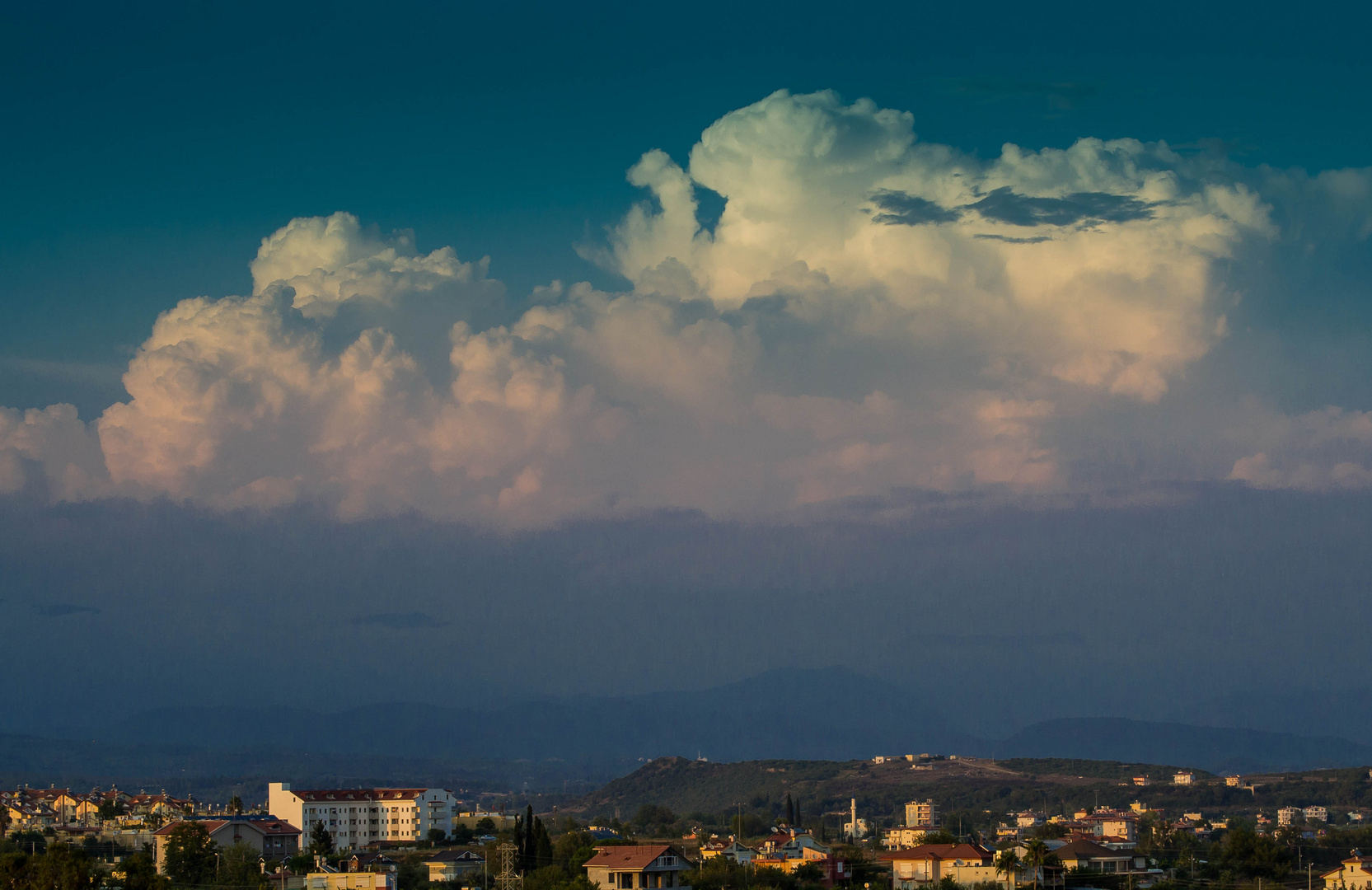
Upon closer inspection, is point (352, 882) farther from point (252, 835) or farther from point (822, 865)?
point (822, 865)

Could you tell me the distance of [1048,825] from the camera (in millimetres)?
128375

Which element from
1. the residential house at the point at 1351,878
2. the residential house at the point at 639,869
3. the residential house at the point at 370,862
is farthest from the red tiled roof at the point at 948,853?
the residential house at the point at 370,862

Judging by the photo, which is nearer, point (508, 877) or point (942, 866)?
point (508, 877)

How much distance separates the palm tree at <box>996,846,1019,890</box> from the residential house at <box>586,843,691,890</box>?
1793cm

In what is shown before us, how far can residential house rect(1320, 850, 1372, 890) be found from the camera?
8975 centimetres

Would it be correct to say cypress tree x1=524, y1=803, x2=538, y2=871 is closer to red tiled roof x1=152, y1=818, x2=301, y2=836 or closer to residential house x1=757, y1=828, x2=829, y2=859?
residential house x1=757, y1=828, x2=829, y2=859

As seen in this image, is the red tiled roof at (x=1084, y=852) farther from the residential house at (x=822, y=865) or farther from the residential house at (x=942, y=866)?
the residential house at (x=822, y=865)

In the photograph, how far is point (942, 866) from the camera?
89688mm

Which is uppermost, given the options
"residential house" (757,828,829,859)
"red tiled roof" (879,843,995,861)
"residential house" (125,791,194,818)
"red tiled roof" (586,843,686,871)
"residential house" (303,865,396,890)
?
"residential house" (125,791,194,818)

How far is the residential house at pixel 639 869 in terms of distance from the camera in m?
79.4

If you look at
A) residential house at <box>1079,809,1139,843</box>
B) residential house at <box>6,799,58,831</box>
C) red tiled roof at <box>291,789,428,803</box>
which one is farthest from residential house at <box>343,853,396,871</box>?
residential house at <box>1079,809,1139,843</box>

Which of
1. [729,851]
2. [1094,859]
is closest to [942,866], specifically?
[1094,859]

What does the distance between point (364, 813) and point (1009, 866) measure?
6519 centimetres

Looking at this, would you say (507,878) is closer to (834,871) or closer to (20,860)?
(20,860)
